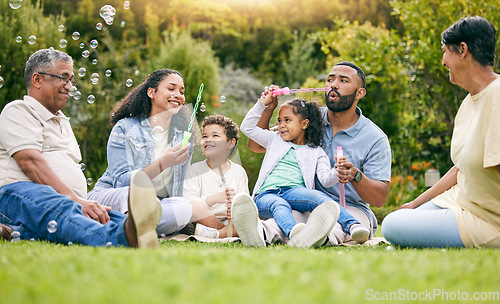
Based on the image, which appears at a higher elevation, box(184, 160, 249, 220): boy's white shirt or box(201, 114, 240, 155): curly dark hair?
box(201, 114, 240, 155): curly dark hair

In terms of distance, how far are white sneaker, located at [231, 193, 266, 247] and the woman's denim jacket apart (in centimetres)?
94

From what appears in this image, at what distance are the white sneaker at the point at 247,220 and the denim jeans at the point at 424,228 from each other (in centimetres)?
86

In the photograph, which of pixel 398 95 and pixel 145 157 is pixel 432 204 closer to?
pixel 145 157

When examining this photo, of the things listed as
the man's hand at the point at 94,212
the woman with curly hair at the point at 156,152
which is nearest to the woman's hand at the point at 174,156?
the woman with curly hair at the point at 156,152

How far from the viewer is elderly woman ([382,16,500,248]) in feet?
9.70

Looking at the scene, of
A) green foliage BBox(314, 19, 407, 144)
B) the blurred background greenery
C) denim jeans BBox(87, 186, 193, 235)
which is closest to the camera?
denim jeans BBox(87, 186, 193, 235)

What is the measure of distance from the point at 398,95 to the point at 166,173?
6.19 metres

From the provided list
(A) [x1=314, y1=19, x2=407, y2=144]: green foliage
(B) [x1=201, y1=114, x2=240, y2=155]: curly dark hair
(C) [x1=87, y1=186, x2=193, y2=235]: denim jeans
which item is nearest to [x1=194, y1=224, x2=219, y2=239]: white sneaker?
(C) [x1=87, y1=186, x2=193, y2=235]: denim jeans

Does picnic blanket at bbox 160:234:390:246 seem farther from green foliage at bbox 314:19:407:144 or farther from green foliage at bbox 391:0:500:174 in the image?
green foliage at bbox 314:19:407:144

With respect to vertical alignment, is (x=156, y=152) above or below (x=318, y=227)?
above

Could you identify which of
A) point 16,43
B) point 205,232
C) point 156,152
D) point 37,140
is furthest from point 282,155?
point 16,43

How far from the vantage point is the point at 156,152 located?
394 cm

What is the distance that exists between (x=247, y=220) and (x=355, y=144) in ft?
4.81

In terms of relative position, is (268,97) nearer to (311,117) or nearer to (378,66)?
(311,117)
